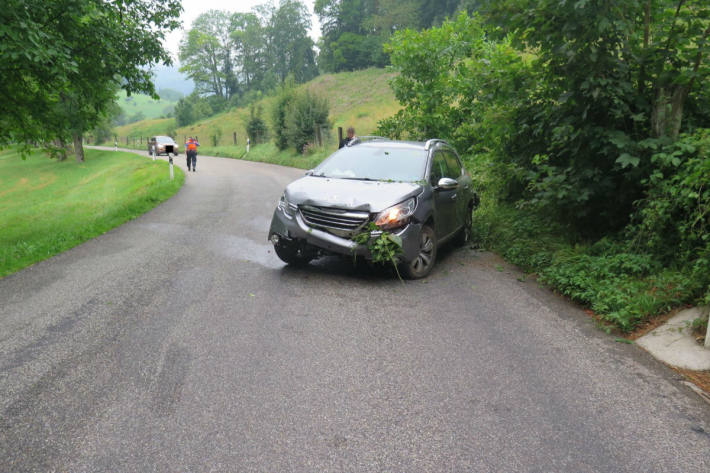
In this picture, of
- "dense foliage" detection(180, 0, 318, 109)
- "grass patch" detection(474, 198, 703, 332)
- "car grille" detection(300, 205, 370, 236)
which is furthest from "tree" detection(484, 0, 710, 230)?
"dense foliage" detection(180, 0, 318, 109)

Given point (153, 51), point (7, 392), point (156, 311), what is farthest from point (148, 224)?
point (7, 392)

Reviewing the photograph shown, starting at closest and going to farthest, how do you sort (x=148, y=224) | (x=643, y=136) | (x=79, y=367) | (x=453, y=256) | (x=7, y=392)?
(x=7, y=392), (x=79, y=367), (x=643, y=136), (x=453, y=256), (x=148, y=224)

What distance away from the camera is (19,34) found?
24.2 ft

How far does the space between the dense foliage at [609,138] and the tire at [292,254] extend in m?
3.28

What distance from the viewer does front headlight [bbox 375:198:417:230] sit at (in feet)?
20.3

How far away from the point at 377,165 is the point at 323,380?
4.27 metres

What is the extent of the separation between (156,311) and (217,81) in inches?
4233

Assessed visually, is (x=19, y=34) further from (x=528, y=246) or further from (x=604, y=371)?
(x=604, y=371)

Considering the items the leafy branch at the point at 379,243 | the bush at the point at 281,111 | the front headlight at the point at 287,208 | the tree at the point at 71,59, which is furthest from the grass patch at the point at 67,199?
the bush at the point at 281,111

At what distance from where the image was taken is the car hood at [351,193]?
247 inches

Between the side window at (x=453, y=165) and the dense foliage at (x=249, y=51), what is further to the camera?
the dense foliage at (x=249, y=51)

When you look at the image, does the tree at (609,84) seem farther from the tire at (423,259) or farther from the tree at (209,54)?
the tree at (209,54)

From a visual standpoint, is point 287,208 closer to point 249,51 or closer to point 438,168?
point 438,168

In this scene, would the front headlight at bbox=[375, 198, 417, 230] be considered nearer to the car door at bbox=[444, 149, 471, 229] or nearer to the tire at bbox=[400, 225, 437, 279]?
the tire at bbox=[400, 225, 437, 279]
